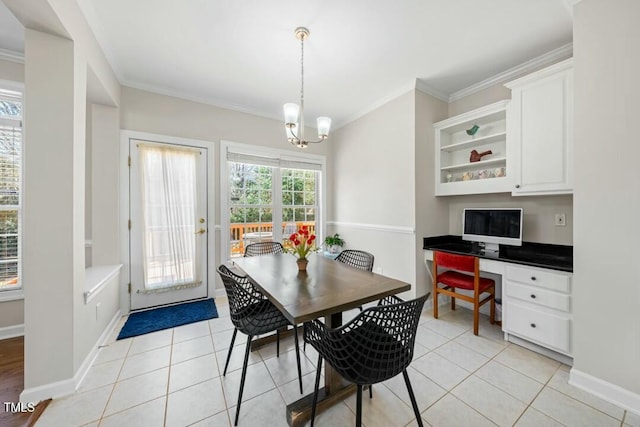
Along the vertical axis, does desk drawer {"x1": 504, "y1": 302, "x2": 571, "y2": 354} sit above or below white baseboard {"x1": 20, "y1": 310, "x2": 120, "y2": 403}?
above

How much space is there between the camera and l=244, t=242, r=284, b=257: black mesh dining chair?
285cm

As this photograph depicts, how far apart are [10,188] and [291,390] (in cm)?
327

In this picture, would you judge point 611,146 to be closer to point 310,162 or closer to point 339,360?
point 339,360

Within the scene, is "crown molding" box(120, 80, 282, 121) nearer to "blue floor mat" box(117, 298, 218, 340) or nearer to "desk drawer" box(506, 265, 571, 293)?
"blue floor mat" box(117, 298, 218, 340)

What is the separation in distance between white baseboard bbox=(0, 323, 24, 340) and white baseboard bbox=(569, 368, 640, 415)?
15.5 feet

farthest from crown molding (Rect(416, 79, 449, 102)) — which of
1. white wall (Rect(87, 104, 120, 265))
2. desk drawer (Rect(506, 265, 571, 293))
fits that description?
white wall (Rect(87, 104, 120, 265))

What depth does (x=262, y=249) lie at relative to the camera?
2.93 m

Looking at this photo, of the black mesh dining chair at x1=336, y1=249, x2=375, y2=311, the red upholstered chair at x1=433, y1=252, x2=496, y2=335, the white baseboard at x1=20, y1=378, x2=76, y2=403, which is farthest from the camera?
the red upholstered chair at x1=433, y1=252, x2=496, y2=335

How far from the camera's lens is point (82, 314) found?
5.81 feet

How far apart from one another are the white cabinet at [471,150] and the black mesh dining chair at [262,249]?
2.18 meters

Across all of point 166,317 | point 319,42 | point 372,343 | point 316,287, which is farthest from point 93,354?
point 319,42

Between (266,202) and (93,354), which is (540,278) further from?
(93,354)

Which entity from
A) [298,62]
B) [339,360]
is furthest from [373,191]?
[339,360]

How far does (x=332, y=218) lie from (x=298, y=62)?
256 cm
